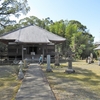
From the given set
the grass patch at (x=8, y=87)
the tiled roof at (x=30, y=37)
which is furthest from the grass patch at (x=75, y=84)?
the tiled roof at (x=30, y=37)

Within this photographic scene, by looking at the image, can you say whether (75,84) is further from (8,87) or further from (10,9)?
(10,9)

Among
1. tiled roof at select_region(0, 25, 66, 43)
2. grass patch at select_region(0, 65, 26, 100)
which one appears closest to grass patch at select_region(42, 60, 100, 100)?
grass patch at select_region(0, 65, 26, 100)

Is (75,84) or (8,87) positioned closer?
(8,87)

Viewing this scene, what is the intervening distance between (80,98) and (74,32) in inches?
1338

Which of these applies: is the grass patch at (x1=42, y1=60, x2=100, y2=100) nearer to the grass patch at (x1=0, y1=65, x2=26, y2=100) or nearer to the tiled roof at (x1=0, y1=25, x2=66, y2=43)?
the grass patch at (x1=0, y1=65, x2=26, y2=100)

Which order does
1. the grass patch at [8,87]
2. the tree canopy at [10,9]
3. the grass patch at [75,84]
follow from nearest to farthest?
the grass patch at [8,87]
the grass patch at [75,84]
the tree canopy at [10,9]

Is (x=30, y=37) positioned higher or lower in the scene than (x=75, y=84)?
higher

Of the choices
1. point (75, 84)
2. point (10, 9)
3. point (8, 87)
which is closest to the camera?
point (8, 87)

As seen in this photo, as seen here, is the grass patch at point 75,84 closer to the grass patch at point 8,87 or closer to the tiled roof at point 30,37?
the grass patch at point 8,87

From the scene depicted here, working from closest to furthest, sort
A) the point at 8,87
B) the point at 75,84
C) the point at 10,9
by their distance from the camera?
the point at 8,87 → the point at 75,84 → the point at 10,9

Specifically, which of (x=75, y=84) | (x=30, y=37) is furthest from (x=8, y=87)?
(x=30, y=37)

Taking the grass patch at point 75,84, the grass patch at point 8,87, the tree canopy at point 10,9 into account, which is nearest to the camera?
the grass patch at point 8,87

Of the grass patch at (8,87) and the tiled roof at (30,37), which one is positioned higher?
the tiled roof at (30,37)

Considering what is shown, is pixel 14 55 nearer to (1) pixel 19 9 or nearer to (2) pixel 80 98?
(1) pixel 19 9
